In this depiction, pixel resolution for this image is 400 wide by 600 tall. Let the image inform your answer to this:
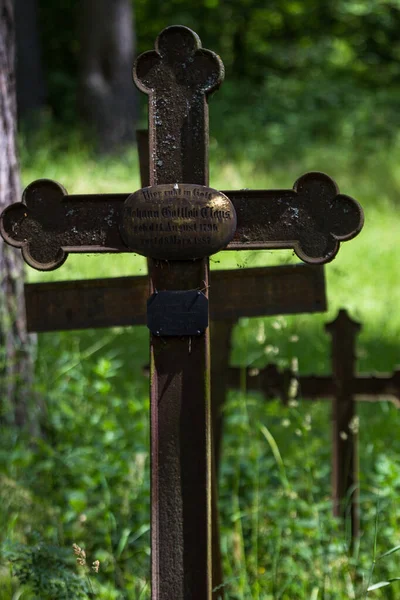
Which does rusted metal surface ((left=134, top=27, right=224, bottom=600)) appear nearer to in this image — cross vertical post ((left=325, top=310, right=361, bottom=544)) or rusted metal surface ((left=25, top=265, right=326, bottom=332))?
rusted metal surface ((left=25, top=265, right=326, bottom=332))

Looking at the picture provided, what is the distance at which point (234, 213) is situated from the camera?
178 cm

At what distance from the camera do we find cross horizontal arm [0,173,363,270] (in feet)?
6.08

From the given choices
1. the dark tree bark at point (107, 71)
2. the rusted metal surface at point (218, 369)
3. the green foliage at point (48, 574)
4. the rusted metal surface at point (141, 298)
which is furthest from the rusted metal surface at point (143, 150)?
the dark tree bark at point (107, 71)

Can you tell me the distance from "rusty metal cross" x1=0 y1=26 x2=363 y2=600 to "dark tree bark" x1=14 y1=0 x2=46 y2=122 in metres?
10.8

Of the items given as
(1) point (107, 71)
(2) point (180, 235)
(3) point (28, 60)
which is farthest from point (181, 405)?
(3) point (28, 60)

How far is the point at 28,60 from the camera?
12406mm

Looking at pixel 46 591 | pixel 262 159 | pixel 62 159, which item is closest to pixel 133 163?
pixel 62 159

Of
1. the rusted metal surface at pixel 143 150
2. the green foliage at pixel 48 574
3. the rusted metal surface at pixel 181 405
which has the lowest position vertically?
the green foliage at pixel 48 574

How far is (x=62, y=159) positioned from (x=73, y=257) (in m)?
3.69

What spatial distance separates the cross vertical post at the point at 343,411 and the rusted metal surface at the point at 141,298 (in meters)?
0.50

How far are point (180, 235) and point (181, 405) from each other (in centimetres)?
37

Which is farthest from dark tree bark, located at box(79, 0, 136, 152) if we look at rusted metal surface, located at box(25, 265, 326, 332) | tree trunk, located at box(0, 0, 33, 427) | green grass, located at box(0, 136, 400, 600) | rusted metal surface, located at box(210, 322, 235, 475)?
rusted metal surface, located at box(25, 265, 326, 332)

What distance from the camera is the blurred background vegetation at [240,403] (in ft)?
8.46

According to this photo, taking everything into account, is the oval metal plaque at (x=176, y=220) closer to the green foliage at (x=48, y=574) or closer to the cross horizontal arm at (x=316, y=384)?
the green foliage at (x=48, y=574)
